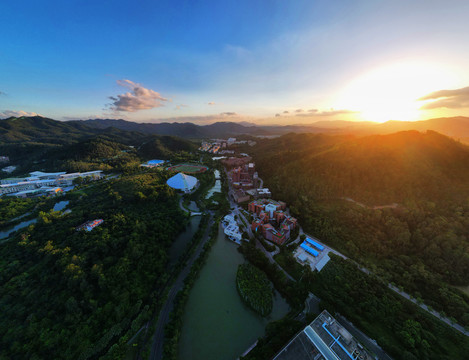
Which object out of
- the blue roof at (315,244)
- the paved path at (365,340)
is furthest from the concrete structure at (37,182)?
the paved path at (365,340)

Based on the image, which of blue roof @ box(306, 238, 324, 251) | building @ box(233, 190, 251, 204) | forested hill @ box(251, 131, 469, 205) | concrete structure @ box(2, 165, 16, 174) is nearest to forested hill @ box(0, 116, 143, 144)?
concrete structure @ box(2, 165, 16, 174)

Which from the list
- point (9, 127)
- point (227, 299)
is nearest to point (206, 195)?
point (227, 299)

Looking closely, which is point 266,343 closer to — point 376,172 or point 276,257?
point 276,257

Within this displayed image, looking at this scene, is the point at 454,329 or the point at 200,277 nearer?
the point at 454,329

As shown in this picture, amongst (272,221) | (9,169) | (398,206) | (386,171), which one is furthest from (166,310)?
(9,169)

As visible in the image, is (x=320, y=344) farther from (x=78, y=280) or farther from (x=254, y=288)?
(x=78, y=280)
